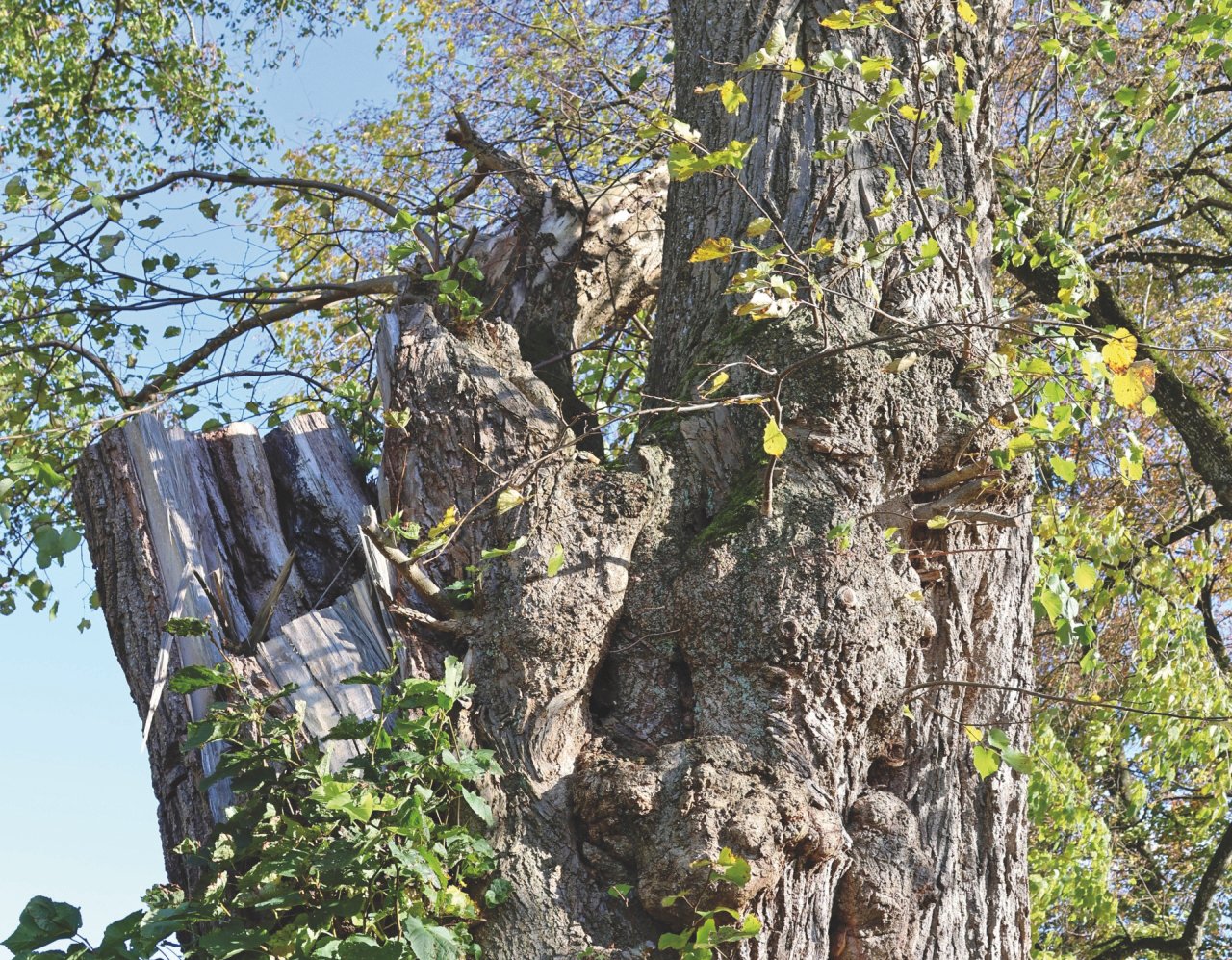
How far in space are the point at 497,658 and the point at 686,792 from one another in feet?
2.02

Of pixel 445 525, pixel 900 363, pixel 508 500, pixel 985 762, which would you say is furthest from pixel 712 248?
pixel 985 762

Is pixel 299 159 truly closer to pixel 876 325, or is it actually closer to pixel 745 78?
pixel 745 78

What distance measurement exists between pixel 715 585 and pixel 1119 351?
43.5 inches

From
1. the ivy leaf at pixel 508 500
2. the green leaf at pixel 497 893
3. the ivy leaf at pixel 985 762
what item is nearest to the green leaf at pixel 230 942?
the green leaf at pixel 497 893

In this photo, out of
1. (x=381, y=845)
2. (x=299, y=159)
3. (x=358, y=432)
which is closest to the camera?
(x=381, y=845)

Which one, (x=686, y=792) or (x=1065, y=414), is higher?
(x=1065, y=414)

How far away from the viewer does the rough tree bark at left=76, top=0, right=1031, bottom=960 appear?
2.62 metres

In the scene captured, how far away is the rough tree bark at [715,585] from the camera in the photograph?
8.59ft

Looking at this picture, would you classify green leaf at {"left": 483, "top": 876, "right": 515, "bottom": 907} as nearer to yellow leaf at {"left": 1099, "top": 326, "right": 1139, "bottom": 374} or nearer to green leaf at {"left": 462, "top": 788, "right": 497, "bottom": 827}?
green leaf at {"left": 462, "top": 788, "right": 497, "bottom": 827}

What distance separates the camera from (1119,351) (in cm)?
239

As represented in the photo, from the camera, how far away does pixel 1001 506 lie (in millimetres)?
3238

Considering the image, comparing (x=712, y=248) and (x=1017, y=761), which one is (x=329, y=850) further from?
(x=712, y=248)

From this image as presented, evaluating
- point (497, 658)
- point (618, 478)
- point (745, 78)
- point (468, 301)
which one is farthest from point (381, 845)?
point (745, 78)

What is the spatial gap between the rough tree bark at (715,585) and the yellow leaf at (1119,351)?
38cm
